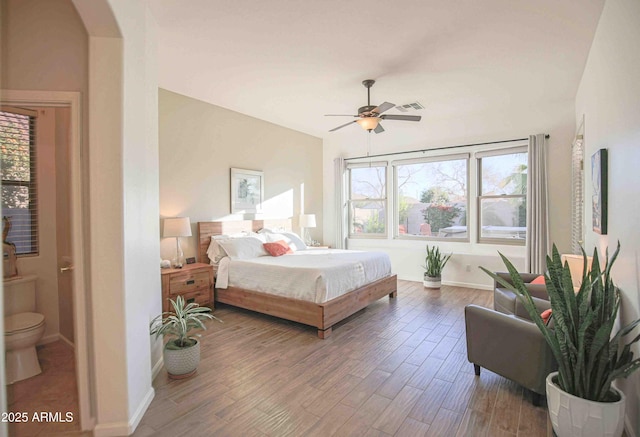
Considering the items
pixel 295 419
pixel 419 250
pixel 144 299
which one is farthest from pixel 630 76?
pixel 419 250

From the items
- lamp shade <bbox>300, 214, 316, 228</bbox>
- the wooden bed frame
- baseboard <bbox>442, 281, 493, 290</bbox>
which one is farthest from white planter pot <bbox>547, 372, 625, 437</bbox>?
lamp shade <bbox>300, 214, 316, 228</bbox>

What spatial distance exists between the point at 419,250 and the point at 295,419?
4.49 m

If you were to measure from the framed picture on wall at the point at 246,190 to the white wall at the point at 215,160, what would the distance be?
10 centimetres

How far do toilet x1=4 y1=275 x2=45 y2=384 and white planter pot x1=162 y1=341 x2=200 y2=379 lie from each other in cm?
102

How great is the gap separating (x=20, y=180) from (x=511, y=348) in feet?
14.2

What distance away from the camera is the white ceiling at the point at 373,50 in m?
2.54

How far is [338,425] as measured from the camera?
6.66ft

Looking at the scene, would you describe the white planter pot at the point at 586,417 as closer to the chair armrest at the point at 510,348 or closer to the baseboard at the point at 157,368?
the chair armrest at the point at 510,348

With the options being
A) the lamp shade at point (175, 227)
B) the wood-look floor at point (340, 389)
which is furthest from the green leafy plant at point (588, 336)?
the lamp shade at point (175, 227)

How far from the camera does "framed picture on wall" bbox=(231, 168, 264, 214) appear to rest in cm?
509

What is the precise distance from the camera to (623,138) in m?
2.04

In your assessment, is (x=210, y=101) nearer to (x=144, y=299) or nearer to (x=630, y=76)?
(x=144, y=299)

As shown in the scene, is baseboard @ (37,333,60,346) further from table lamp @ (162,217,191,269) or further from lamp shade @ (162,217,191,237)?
lamp shade @ (162,217,191,237)

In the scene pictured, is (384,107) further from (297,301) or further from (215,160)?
(215,160)
